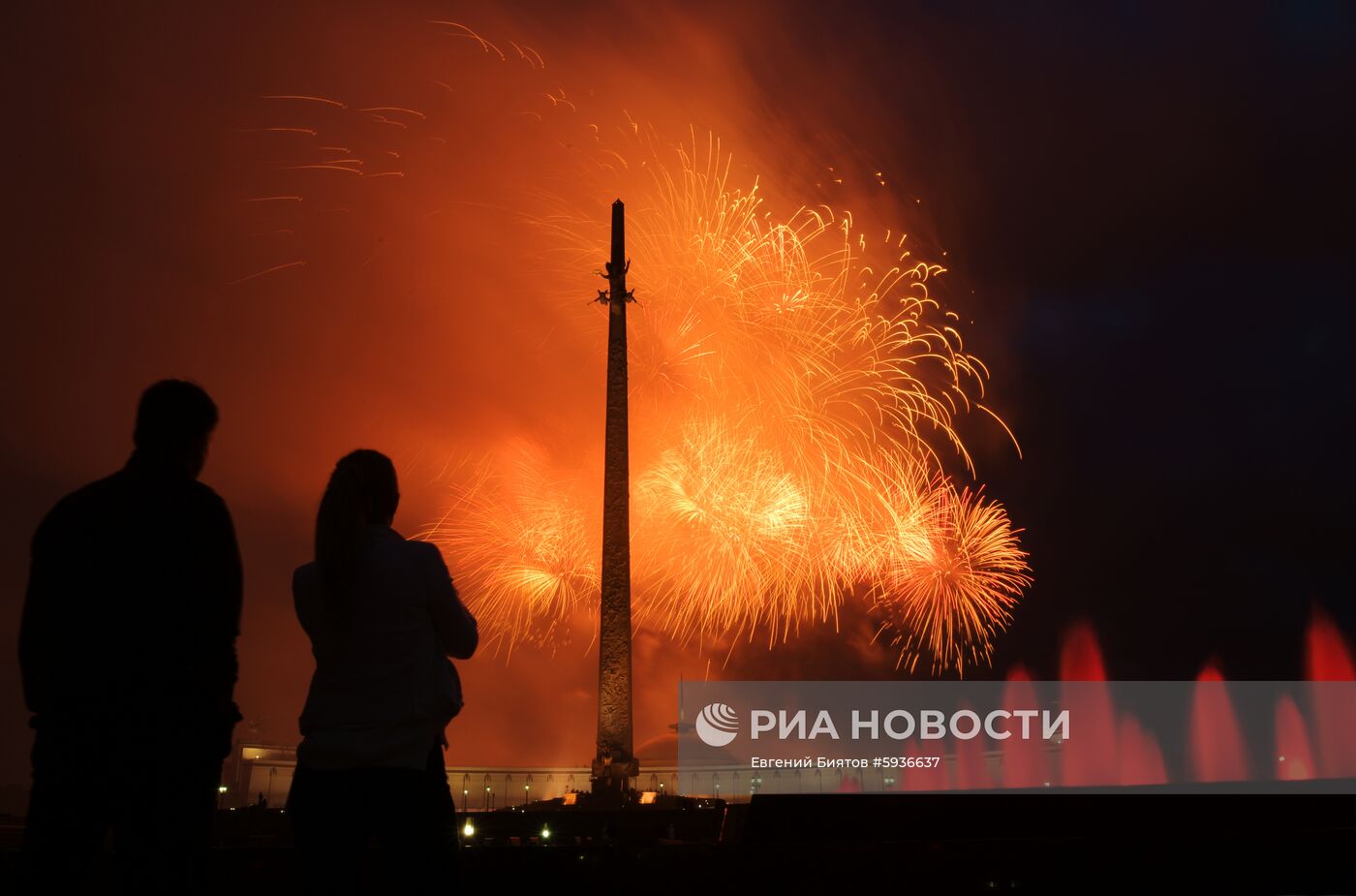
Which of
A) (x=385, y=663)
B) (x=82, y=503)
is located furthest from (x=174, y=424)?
(x=385, y=663)

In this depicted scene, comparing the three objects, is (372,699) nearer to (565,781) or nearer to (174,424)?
(174,424)

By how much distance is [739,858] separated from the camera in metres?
7.30

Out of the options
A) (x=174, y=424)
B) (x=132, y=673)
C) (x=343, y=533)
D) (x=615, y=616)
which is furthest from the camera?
(x=615, y=616)

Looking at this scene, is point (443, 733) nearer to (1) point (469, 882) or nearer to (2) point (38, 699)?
(2) point (38, 699)

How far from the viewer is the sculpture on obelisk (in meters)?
32.9

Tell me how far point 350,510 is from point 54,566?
0.81 meters

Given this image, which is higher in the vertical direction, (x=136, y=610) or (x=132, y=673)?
(x=136, y=610)

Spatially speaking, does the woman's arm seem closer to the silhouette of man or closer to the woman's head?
the woman's head

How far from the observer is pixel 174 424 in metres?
3.31

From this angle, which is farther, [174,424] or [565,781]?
[565,781]

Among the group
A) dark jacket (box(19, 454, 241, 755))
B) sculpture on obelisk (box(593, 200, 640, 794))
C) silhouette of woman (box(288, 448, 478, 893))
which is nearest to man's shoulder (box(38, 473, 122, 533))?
dark jacket (box(19, 454, 241, 755))

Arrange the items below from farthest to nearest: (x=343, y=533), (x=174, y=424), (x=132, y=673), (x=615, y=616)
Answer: (x=615, y=616) < (x=343, y=533) < (x=174, y=424) < (x=132, y=673)

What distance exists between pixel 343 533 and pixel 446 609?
39 cm

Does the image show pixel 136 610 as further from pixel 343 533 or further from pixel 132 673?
pixel 343 533
